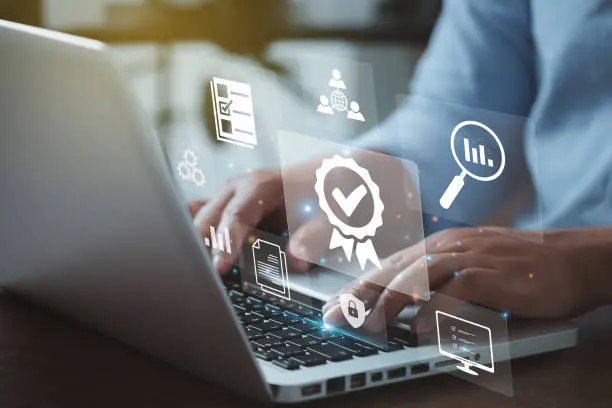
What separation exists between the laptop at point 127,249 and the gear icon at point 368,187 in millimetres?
75

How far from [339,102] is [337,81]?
0.02 m

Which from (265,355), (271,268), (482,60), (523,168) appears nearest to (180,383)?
(265,355)

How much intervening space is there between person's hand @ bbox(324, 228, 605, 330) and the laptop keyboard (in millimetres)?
21

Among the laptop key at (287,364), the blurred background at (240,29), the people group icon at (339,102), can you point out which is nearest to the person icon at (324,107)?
the people group icon at (339,102)

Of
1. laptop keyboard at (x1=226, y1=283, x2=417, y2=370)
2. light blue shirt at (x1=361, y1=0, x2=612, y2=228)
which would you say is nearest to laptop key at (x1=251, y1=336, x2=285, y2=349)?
laptop keyboard at (x1=226, y1=283, x2=417, y2=370)

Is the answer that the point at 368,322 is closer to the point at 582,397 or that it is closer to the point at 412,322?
the point at 412,322

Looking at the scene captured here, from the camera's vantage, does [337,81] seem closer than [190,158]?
Yes

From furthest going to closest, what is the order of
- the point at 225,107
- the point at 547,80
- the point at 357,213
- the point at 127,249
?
the point at 547,80 → the point at 225,107 → the point at 357,213 → the point at 127,249

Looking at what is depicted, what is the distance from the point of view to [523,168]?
28.6 inches

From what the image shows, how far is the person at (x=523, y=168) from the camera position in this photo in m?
0.76

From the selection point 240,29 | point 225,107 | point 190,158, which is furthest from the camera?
point 240,29

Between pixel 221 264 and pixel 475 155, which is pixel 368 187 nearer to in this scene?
pixel 475 155

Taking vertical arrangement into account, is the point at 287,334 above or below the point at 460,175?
below

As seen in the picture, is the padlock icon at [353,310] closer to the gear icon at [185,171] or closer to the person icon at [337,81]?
the person icon at [337,81]
